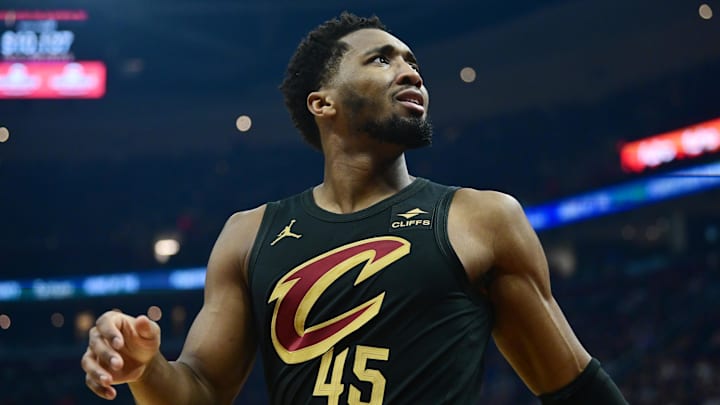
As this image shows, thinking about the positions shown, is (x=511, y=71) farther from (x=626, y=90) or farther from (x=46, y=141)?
(x=46, y=141)

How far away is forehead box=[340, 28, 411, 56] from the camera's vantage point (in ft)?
9.72

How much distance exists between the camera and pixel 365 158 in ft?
9.50

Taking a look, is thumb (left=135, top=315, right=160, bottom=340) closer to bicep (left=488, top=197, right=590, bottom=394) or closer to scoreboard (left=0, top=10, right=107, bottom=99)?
bicep (left=488, top=197, right=590, bottom=394)

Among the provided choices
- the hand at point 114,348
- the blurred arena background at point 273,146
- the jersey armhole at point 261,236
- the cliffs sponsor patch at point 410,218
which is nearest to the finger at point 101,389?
the hand at point 114,348

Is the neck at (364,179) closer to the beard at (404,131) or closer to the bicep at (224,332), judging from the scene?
the beard at (404,131)

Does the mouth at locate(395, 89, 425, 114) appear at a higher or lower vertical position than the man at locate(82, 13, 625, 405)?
higher

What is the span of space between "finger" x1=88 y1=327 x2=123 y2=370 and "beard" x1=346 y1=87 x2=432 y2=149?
1049 mm

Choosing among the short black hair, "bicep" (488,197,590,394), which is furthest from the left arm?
the short black hair

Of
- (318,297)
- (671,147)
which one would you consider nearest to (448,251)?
(318,297)

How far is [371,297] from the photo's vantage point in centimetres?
253

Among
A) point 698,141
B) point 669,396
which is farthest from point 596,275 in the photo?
point 669,396

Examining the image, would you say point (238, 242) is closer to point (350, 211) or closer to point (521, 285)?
point (350, 211)

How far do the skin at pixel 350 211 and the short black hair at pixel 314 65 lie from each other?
55 mm

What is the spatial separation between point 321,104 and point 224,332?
789 millimetres
